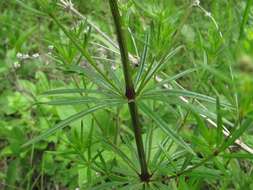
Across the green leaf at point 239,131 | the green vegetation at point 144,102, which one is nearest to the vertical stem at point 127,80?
the green vegetation at point 144,102

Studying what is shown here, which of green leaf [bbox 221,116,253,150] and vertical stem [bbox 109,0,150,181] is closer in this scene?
green leaf [bbox 221,116,253,150]

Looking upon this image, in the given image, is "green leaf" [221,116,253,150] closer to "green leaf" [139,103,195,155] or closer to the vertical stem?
"green leaf" [139,103,195,155]

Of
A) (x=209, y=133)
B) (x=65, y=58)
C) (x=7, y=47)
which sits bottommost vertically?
(x=209, y=133)

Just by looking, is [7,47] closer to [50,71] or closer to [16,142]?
[50,71]

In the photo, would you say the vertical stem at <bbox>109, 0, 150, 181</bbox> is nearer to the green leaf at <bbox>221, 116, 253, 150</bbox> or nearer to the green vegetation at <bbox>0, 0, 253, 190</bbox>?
the green vegetation at <bbox>0, 0, 253, 190</bbox>

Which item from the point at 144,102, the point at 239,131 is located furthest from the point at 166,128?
the point at 144,102

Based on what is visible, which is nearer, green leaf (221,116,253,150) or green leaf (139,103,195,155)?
green leaf (221,116,253,150)

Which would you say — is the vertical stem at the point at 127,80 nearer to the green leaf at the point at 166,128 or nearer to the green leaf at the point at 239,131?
the green leaf at the point at 166,128

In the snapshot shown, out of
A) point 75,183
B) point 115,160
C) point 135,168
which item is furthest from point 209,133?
point 75,183

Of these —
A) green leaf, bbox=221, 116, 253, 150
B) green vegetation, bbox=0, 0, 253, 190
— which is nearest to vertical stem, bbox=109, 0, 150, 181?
green vegetation, bbox=0, 0, 253, 190
